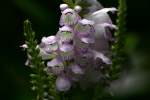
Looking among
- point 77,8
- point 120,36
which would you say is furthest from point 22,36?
point 77,8

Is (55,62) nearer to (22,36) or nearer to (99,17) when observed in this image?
(99,17)

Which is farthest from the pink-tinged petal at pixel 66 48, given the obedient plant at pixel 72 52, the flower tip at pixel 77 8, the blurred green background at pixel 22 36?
the blurred green background at pixel 22 36

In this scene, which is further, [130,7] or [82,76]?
[130,7]

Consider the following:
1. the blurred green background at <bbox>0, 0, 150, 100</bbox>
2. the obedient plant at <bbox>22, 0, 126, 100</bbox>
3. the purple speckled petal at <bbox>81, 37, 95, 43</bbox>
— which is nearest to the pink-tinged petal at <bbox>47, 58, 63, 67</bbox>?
the obedient plant at <bbox>22, 0, 126, 100</bbox>

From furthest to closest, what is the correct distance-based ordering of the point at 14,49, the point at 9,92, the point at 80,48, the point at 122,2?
the point at 14,49 < the point at 9,92 < the point at 122,2 < the point at 80,48

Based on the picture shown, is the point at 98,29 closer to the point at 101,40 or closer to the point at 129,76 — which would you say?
the point at 101,40

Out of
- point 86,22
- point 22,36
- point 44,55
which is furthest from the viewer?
point 22,36

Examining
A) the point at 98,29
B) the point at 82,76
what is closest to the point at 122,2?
the point at 98,29
